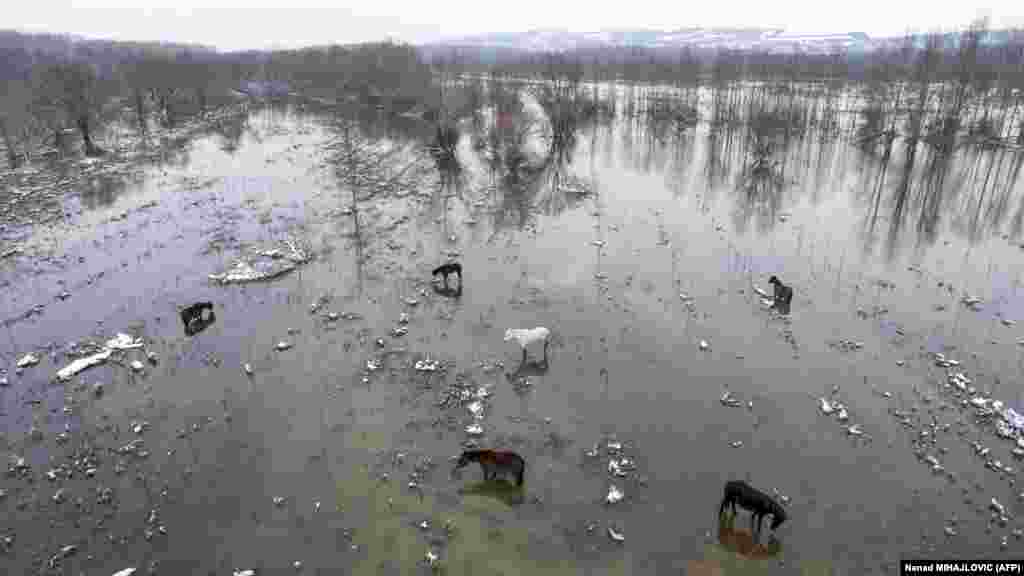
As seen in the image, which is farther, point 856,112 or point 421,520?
point 856,112

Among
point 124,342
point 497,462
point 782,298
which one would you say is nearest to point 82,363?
point 124,342

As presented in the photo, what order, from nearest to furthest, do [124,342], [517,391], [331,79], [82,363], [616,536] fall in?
1. [616,536]
2. [517,391]
3. [82,363]
4. [124,342]
5. [331,79]

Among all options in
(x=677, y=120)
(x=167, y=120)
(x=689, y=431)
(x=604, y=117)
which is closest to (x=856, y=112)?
(x=677, y=120)

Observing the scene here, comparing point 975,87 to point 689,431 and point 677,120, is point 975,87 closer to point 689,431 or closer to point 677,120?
point 677,120

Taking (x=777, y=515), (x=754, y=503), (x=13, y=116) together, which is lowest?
(x=777, y=515)

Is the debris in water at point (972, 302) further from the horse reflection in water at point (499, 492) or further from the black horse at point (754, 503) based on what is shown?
the horse reflection in water at point (499, 492)

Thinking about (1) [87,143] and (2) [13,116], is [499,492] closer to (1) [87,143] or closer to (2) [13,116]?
(1) [87,143]
